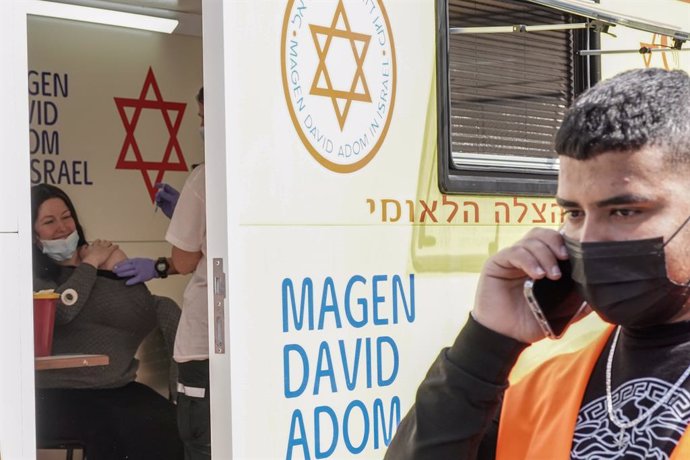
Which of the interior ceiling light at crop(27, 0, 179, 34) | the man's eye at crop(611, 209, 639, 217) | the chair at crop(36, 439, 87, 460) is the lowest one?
the chair at crop(36, 439, 87, 460)

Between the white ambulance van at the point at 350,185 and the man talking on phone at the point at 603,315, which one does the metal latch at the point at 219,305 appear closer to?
the white ambulance van at the point at 350,185

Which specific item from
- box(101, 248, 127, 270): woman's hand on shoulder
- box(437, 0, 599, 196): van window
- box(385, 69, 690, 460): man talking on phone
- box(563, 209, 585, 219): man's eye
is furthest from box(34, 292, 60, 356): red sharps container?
box(563, 209, 585, 219): man's eye

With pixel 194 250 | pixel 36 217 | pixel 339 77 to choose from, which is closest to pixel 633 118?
pixel 339 77

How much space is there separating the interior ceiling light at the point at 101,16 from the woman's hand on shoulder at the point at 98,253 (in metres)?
1.08

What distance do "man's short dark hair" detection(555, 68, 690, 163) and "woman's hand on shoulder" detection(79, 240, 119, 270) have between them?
334 cm

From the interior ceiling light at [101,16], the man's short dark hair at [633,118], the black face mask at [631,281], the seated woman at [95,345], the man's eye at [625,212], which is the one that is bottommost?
the seated woman at [95,345]

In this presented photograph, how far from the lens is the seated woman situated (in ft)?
14.5

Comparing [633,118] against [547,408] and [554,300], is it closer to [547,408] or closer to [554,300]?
A: [554,300]

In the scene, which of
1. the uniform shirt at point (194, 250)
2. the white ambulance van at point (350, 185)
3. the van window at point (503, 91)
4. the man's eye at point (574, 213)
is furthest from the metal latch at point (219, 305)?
the man's eye at point (574, 213)

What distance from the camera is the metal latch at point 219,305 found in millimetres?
2762

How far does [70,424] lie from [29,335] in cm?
182

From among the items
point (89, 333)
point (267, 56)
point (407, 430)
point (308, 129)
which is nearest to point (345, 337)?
point (308, 129)

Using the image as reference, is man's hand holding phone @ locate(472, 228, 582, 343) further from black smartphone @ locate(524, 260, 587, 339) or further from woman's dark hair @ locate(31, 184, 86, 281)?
woman's dark hair @ locate(31, 184, 86, 281)

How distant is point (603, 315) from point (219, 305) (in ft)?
4.62
